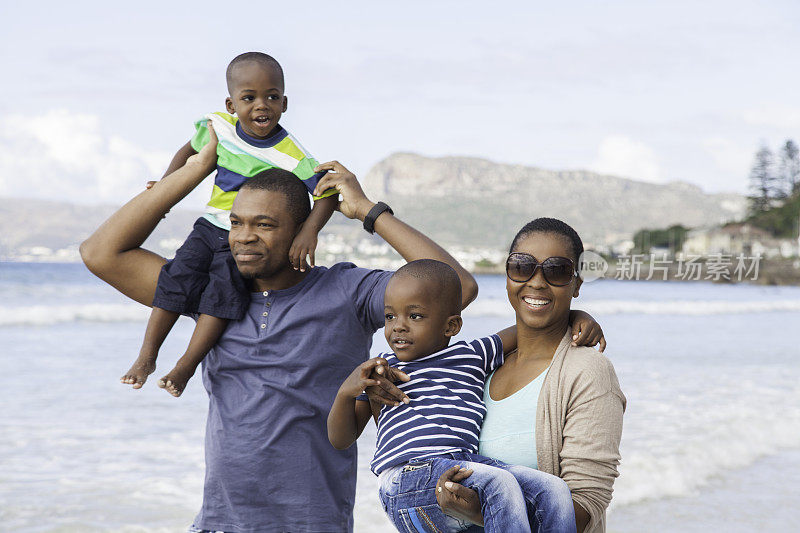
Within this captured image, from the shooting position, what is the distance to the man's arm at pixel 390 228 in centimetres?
248

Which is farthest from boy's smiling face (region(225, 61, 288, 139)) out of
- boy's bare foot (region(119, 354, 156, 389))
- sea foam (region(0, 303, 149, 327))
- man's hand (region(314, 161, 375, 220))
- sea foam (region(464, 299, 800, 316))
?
→ sea foam (region(464, 299, 800, 316))

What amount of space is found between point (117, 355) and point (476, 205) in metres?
62.0

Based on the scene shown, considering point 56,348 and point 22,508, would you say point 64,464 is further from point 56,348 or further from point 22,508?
point 56,348

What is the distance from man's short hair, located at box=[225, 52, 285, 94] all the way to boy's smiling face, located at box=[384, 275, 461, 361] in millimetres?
1238

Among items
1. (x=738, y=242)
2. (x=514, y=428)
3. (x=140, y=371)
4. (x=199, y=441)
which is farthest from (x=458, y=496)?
(x=738, y=242)

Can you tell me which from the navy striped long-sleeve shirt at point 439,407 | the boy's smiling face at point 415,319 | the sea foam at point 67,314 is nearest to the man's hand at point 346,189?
the boy's smiling face at point 415,319

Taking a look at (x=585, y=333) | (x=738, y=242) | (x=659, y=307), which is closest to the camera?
(x=585, y=333)

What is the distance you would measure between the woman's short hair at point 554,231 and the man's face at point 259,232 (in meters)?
0.79

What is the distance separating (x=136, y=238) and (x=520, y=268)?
1388 millimetres

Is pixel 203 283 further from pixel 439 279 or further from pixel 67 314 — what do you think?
pixel 67 314

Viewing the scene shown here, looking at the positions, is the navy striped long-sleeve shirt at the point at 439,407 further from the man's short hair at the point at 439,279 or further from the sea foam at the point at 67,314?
the sea foam at the point at 67,314

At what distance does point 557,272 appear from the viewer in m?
2.01

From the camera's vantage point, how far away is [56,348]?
517 inches

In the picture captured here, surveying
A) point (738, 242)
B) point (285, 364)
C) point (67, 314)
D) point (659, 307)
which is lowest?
point (659, 307)
